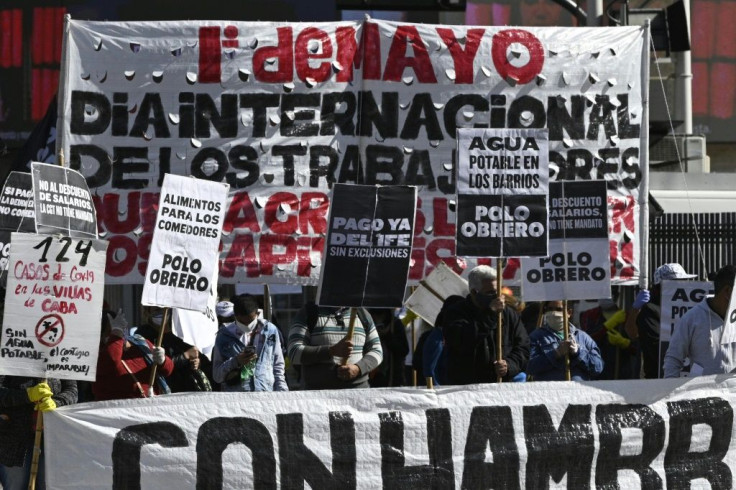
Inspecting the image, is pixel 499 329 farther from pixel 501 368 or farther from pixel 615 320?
pixel 615 320

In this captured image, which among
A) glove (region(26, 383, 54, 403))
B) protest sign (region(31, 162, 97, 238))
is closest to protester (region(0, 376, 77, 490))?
glove (region(26, 383, 54, 403))

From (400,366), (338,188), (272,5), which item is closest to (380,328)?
(400,366)

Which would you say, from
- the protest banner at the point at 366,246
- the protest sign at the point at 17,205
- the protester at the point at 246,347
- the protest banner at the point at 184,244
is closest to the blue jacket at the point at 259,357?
the protester at the point at 246,347

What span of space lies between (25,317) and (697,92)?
1894 centimetres

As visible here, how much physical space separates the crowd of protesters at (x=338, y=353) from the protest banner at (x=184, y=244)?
0.30m

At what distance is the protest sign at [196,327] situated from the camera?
35.4 ft

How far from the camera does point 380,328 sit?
12867mm

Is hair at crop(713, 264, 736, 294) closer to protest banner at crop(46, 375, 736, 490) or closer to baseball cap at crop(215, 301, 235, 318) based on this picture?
protest banner at crop(46, 375, 736, 490)

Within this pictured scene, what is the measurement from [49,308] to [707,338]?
3.93 meters

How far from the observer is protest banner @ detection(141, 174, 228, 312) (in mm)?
9008

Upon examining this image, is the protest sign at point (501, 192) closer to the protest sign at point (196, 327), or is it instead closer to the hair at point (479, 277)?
the hair at point (479, 277)

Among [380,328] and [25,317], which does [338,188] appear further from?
[380,328]

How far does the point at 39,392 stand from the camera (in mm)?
8117

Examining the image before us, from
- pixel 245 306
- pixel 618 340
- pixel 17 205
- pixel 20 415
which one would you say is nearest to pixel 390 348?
pixel 618 340
